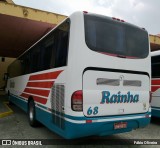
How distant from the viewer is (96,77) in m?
4.73

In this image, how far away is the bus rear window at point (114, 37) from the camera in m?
4.87

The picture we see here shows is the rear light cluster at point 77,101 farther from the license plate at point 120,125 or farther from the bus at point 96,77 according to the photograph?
the license plate at point 120,125

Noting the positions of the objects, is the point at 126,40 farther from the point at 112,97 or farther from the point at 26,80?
the point at 26,80

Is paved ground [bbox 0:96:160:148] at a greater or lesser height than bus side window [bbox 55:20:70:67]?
lesser

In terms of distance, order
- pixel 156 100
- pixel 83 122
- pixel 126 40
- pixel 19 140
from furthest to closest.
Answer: pixel 156 100 < pixel 19 140 < pixel 126 40 < pixel 83 122

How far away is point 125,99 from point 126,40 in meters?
1.46

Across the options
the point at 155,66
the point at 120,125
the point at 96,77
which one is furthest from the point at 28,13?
the point at 120,125

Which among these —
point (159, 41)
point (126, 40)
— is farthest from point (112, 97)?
point (159, 41)

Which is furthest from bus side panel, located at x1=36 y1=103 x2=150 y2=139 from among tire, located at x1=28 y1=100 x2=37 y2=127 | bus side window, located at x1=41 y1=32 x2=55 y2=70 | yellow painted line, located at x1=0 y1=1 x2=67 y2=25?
yellow painted line, located at x1=0 y1=1 x2=67 y2=25

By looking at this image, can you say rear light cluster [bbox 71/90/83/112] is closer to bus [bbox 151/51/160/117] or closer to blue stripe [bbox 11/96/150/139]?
blue stripe [bbox 11/96/150/139]

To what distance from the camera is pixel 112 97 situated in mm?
4914

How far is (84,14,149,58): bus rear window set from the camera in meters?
4.87

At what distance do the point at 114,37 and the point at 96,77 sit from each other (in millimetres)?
1169

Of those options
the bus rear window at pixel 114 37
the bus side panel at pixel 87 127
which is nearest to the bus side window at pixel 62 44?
the bus rear window at pixel 114 37
